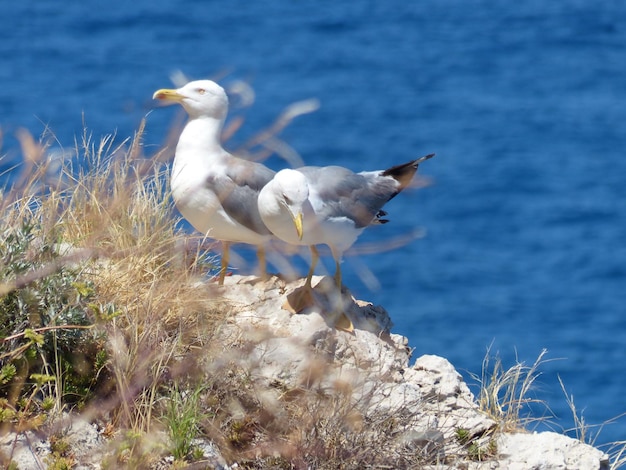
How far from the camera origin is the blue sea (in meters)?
16.5

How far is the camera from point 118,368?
507 centimetres

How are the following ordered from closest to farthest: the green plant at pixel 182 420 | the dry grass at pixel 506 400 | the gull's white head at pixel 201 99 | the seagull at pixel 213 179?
1. the green plant at pixel 182 420
2. the dry grass at pixel 506 400
3. the seagull at pixel 213 179
4. the gull's white head at pixel 201 99

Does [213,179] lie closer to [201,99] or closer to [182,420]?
[201,99]

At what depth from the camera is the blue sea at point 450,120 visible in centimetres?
1647

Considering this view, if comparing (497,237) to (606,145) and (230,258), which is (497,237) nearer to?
(606,145)

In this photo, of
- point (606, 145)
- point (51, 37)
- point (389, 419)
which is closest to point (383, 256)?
point (606, 145)

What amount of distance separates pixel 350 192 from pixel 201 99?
3.20 feet

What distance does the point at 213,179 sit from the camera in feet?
21.0

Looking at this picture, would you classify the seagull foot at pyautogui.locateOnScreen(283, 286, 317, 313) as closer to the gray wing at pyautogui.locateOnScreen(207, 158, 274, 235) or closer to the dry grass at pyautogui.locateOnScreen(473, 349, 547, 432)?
the gray wing at pyautogui.locateOnScreen(207, 158, 274, 235)

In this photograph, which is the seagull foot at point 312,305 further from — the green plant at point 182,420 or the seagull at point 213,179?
the green plant at point 182,420

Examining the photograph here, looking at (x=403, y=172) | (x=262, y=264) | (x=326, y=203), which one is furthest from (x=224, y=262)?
(x=403, y=172)

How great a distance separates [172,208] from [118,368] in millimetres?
1526

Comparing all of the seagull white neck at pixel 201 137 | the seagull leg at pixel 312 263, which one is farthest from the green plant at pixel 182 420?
the seagull white neck at pixel 201 137

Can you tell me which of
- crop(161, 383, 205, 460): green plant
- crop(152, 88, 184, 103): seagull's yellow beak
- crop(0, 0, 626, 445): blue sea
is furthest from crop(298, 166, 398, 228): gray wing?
crop(0, 0, 626, 445): blue sea
